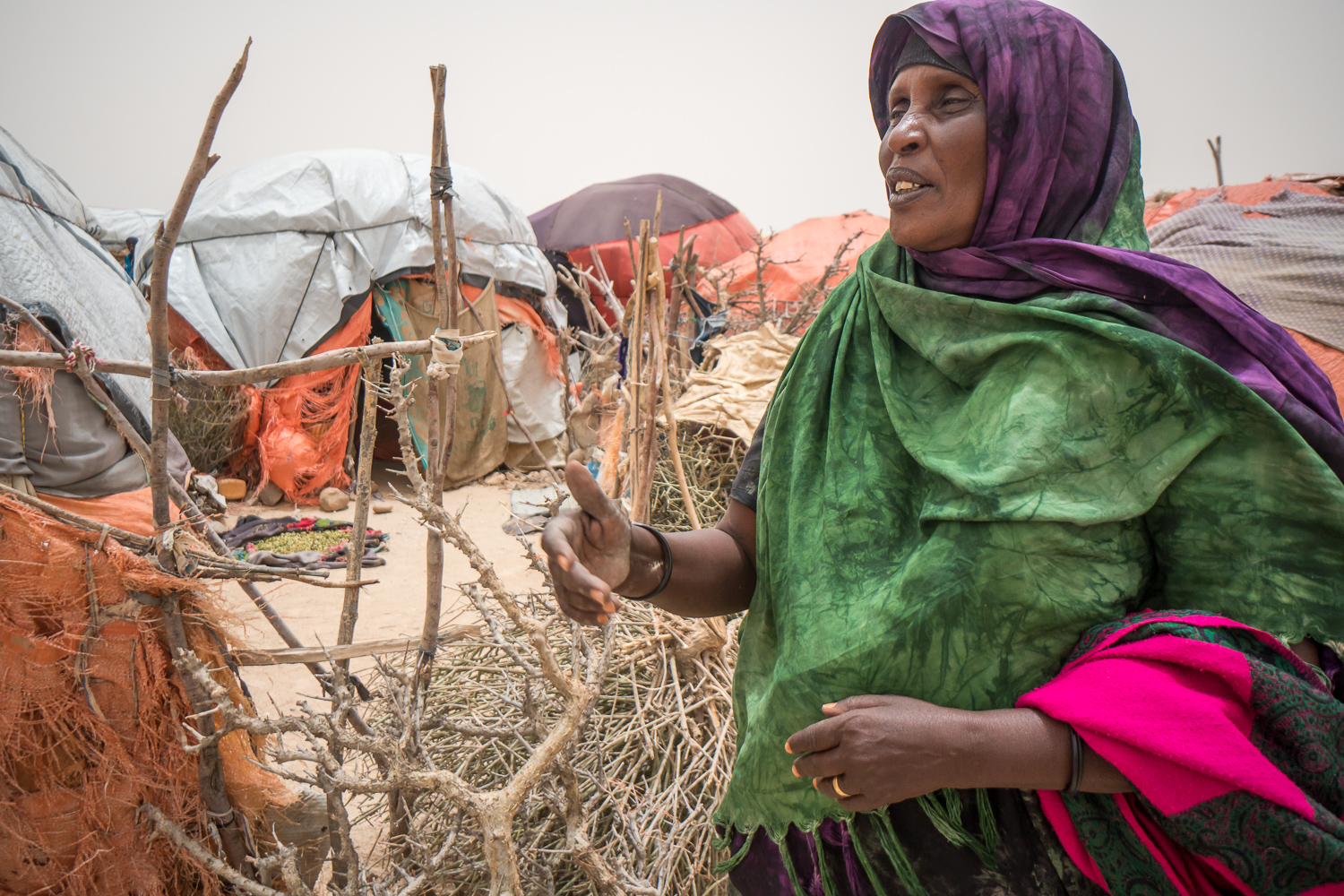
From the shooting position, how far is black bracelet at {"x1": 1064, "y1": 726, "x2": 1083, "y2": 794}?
29.5 inches

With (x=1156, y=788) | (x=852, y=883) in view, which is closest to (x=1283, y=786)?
(x=1156, y=788)

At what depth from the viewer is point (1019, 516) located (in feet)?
2.64

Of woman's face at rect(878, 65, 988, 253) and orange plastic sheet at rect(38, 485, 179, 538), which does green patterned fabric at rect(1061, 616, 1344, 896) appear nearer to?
woman's face at rect(878, 65, 988, 253)

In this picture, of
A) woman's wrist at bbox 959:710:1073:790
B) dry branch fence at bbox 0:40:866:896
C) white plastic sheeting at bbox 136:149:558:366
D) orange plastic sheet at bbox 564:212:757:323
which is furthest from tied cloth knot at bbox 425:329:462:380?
orange plastic sheet at bbox 564:212:757:323

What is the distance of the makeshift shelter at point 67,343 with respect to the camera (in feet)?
6.78

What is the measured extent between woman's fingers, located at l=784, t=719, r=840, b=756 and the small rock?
6.29 m

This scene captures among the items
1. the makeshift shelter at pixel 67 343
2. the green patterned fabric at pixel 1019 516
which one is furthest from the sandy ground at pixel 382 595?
the green patterned fabric at pixel 1019 516

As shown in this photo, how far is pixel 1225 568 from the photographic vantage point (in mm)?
788

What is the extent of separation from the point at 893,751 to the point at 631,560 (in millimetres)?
408

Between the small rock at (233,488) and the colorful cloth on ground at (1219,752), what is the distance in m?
6.49

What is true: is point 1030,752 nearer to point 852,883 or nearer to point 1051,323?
point 852,883

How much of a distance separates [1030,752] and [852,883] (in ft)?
1.11

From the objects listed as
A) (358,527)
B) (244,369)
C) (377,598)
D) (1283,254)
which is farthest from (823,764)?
(377,598)

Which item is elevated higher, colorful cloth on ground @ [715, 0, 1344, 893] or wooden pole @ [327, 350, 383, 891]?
colorful cloth on ground @ [715, 0, 1344, 893]
